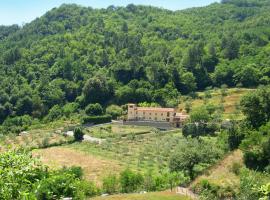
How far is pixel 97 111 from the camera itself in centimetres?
7806

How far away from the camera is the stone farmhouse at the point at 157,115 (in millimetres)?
68625

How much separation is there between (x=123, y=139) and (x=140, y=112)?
12743 millimetres

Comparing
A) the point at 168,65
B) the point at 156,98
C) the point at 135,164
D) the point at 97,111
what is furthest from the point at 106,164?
the point at 168,65

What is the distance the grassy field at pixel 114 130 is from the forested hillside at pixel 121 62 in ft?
36.1

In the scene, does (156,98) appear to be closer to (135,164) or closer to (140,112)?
(140,112)

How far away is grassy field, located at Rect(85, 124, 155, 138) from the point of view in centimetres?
6331

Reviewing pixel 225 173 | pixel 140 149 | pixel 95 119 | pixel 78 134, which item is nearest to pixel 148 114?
pixel 95 119

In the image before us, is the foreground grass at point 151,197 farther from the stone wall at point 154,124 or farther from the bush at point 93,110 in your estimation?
the bush at point 93,110

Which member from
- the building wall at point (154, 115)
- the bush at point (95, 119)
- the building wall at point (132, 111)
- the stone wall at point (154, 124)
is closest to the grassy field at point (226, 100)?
the building wall at point (154, 115)

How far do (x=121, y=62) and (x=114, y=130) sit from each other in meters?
32.5

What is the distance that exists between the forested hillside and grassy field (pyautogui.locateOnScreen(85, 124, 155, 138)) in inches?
433

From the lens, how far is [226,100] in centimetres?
7419

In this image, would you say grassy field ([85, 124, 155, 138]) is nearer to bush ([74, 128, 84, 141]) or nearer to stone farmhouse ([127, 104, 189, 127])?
bush ([74, 128, 84, 141])

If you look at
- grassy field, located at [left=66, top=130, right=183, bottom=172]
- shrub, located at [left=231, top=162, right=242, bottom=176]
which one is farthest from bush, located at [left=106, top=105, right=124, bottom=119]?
shrub, located at [left=231, top=162, right=242, bottom=176]
